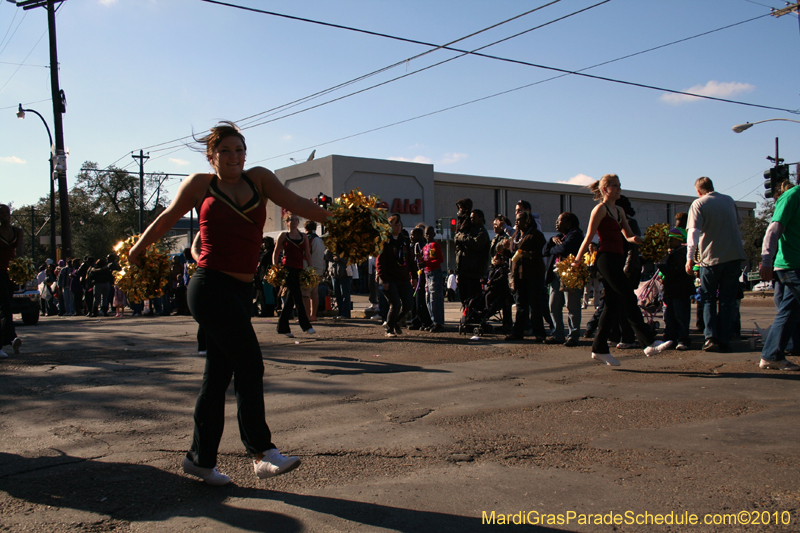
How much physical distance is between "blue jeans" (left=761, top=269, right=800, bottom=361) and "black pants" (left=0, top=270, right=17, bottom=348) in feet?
29.5

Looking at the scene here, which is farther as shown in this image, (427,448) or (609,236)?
(609,236)

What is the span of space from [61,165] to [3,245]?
18433 millimetres

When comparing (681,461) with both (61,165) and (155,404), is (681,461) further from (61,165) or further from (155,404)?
(61,165)

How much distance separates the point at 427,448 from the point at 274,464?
1084 millimetres

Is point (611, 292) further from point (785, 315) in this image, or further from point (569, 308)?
point (569, 308)

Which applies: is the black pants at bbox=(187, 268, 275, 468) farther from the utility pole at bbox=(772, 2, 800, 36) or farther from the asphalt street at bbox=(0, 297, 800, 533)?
the utility pole at bbox=(772, 2, 800, 36)

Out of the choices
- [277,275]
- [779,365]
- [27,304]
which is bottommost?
[779,365]

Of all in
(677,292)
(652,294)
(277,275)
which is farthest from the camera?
(277,275)

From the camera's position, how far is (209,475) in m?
3.29

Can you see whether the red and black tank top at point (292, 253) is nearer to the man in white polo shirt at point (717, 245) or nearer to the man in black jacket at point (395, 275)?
the man in black jacket at point (395, 275)

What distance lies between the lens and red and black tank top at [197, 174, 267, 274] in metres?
3.38


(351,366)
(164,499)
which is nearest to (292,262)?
(351,366)

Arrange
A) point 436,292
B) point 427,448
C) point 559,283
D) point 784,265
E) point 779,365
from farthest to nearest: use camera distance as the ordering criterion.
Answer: point 436,292, point 559,283, point 779,365, point 784,265, point 427,448

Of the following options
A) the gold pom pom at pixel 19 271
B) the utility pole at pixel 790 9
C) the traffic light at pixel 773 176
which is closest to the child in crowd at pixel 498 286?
the gold pom pom at pixel 19 271
